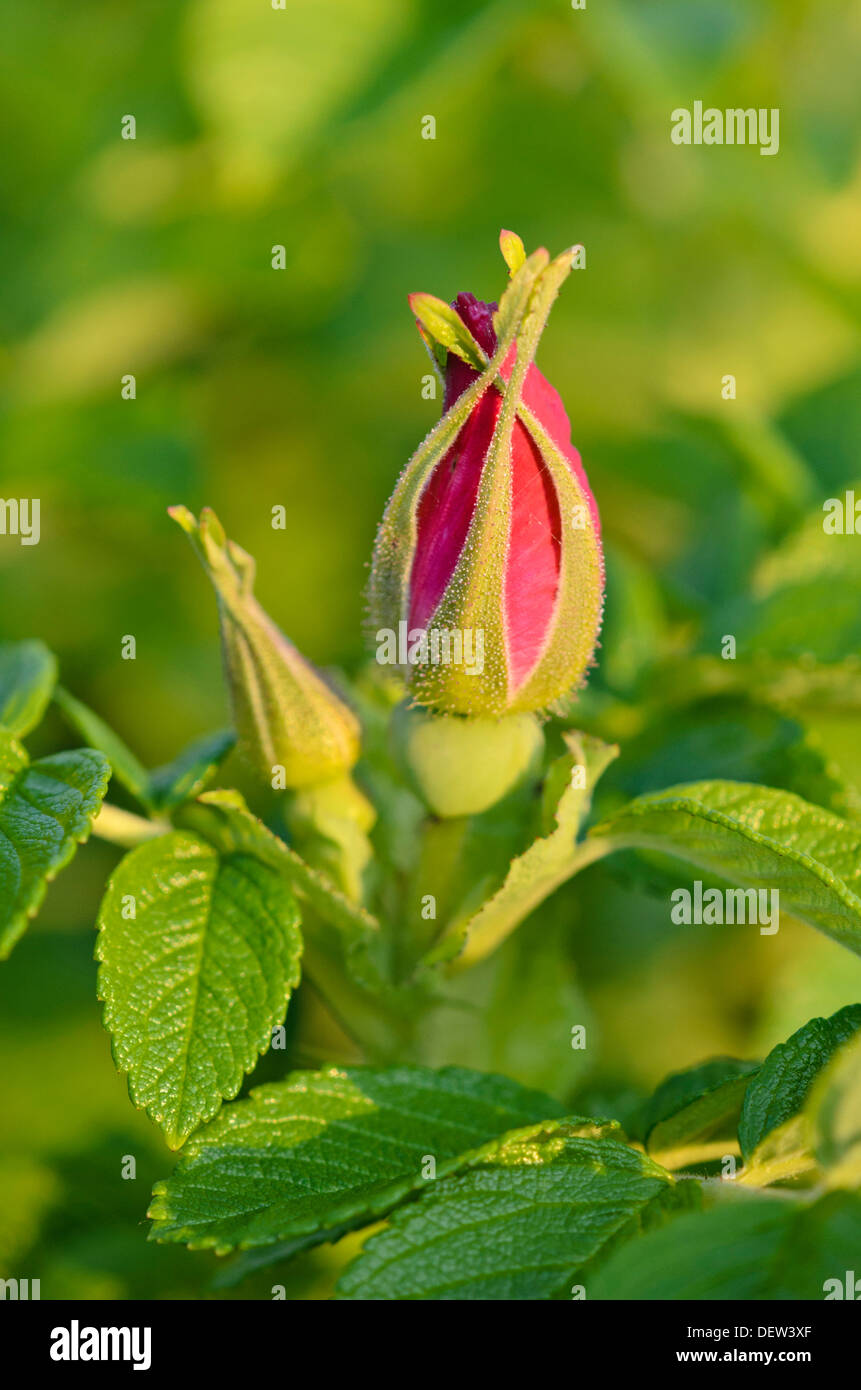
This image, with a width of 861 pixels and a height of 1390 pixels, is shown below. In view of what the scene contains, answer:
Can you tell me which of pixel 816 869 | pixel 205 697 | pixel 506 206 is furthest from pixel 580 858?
pixel 506 206

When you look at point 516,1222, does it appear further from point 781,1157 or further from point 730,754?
point 730,754

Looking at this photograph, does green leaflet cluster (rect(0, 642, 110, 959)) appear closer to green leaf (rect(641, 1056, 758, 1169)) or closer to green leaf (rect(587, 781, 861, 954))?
green leaf (rect(587, 781, 861, 954))

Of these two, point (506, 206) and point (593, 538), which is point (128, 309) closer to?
point (506, 206)

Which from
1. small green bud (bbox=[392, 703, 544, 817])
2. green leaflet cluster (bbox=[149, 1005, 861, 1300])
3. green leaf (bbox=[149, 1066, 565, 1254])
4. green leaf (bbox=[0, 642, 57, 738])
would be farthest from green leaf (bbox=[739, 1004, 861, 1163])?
green leaf (bbox=[0, 642, 57, 738])

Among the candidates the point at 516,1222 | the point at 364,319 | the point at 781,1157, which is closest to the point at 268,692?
the point at 516,1222

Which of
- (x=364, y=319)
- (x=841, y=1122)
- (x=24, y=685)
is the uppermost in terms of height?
(x=364, y=319)

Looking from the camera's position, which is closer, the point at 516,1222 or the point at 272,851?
the point at 516,1222
